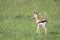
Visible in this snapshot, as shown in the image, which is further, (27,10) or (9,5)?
(9,5)

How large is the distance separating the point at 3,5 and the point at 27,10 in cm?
241

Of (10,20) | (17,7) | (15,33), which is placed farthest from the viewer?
(17,7)

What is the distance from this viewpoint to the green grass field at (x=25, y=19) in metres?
10.5

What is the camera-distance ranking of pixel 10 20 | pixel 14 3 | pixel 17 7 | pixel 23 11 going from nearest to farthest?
pixel 10 20 < pixel 23 11 < pixel 17 7 < pixel 14 3

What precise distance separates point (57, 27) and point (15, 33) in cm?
225

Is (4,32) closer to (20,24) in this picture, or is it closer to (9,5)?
(20,24)

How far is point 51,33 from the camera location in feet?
35.7

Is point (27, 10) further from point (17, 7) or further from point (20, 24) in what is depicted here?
point (20, 24)

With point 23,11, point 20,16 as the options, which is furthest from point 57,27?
point 23,11

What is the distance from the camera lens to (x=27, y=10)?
16.5m

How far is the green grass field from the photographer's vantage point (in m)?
10.5

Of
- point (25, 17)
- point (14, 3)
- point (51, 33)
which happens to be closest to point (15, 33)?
point (51, 33)

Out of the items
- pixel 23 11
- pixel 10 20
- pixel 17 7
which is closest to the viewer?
pixel 10 20

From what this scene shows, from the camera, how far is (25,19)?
1398 centimetres
